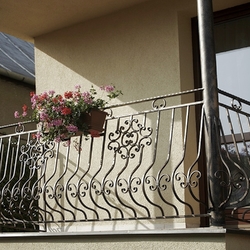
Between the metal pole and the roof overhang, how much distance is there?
2190 mm

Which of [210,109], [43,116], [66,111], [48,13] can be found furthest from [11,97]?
[210,109]

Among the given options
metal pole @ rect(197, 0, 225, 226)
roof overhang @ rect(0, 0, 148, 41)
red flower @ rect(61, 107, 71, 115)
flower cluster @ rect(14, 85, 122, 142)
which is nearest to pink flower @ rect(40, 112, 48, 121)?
flower cluster @ rect(14, 85, 122, 142)

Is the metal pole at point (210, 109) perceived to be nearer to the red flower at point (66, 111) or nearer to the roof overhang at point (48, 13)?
the red flower at point (66, 111)

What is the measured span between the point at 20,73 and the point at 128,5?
4.45m

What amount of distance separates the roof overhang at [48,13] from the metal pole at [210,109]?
219 cm

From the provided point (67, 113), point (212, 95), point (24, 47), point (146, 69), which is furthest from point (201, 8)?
point (24, 47)

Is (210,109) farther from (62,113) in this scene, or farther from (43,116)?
(43,116)

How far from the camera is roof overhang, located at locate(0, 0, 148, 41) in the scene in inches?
292

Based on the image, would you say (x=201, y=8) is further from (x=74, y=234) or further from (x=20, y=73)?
(x=20, y=73)

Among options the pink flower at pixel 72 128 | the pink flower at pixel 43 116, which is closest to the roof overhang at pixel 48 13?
the pink flower at pixel 43 116

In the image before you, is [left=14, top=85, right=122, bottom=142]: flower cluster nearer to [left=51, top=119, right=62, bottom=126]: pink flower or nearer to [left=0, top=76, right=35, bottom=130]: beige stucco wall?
[left=51, top=119, right=62, bottom=126]: pink flower

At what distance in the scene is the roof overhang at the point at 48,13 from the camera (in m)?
7.43

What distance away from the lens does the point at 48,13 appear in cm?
768

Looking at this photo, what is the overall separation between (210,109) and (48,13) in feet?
10.2
